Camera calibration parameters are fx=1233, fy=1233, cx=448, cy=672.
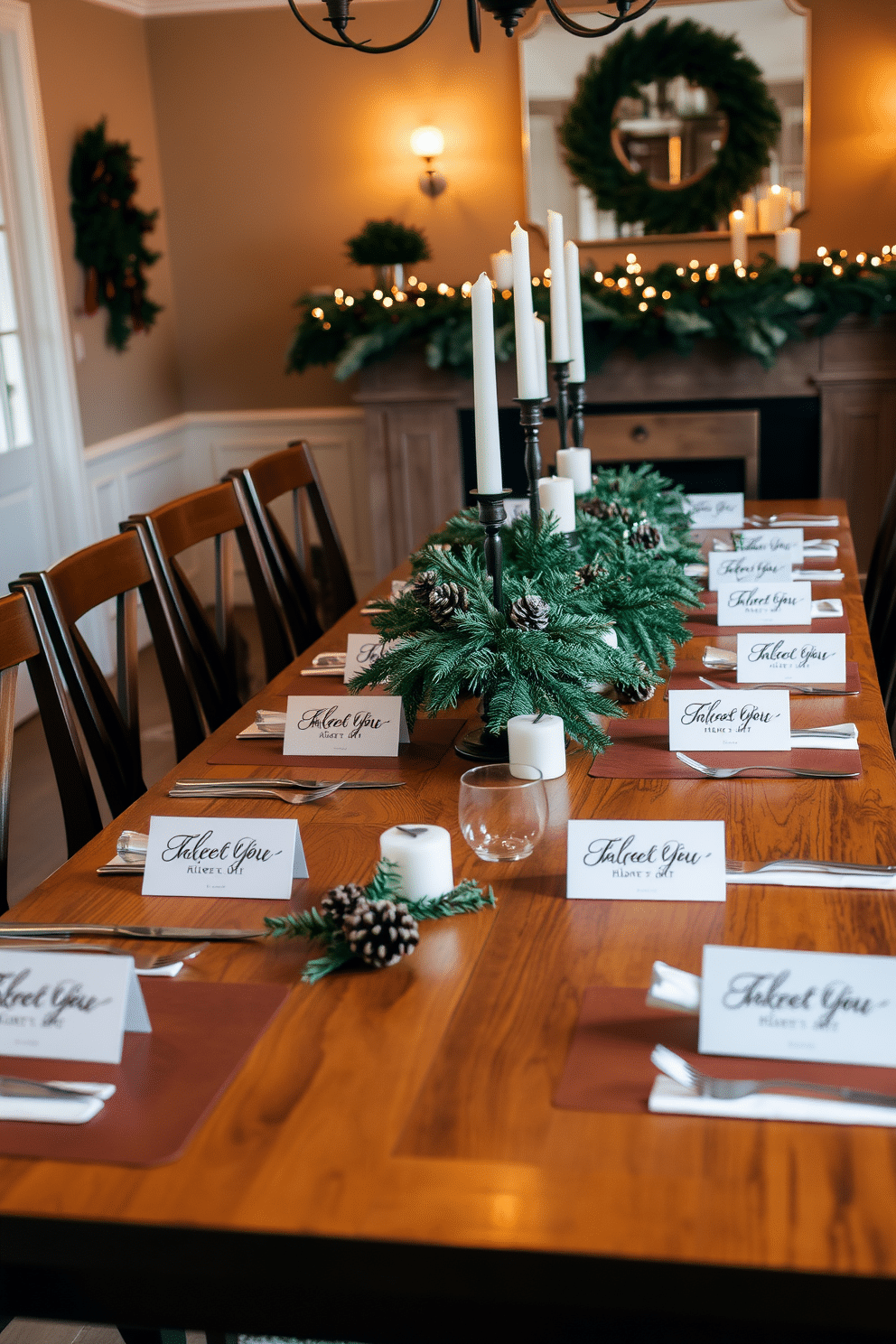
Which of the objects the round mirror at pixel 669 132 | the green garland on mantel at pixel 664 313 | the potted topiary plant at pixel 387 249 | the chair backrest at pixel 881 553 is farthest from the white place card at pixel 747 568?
the round mirror at pixel 669 132

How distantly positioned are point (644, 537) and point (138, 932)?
115cm

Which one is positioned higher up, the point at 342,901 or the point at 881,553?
the point at 342,901

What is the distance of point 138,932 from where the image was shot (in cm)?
A: 108

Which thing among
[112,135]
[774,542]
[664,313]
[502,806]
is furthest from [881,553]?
[112,135]

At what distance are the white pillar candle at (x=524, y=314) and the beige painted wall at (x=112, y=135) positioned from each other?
3.15 metres

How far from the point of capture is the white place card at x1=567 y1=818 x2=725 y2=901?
3.52 feet

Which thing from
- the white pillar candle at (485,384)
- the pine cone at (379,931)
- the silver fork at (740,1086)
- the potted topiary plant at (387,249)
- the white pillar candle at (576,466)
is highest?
the potted topiary plant at (387,249)

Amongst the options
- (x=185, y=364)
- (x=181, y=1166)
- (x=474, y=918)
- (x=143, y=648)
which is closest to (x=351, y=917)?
(x=474, y=918)

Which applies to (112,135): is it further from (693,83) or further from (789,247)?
(789,247)

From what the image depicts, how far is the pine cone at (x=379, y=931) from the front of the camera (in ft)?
3.21

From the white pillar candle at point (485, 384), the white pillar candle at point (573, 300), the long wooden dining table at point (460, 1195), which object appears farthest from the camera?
the white pillar candle at point (573, 300)

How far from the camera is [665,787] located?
1323 millimetres

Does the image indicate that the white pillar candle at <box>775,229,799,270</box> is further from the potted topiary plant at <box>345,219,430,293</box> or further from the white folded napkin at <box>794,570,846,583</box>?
the white folded napkin at <box>794,570,846,583</box>

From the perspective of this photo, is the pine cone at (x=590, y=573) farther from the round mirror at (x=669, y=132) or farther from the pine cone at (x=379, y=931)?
the round mirror at (x=669, y=132)
